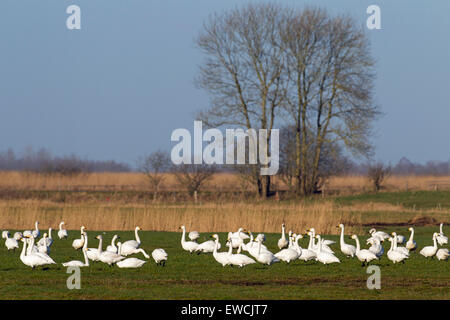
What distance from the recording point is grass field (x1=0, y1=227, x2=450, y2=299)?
46.6 feet

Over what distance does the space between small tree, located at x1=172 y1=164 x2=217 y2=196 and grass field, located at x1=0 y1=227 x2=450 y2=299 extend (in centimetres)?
4317

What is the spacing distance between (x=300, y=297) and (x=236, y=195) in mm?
46980

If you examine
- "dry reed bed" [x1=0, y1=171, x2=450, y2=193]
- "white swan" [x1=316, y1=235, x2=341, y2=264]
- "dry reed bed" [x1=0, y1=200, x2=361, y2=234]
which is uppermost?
"white swan" [x1=316, y1=235, x2=341, y2=264]

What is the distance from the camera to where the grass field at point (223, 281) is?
1422 cm

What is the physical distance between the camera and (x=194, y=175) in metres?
66.1

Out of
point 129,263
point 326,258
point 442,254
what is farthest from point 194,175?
point 129,263

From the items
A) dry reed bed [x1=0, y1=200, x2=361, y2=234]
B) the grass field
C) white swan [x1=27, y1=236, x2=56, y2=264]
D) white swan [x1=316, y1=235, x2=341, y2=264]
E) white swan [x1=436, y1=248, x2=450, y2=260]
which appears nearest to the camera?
the grass field

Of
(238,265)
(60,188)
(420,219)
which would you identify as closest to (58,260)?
(238,265)

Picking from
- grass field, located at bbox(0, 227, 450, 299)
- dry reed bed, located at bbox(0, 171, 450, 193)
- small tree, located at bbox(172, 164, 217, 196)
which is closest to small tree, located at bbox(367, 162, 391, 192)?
dry reed bed, located at bbox(0, 171, 450, 193)

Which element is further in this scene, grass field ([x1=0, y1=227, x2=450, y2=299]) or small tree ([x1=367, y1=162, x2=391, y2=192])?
small tree ([x1=367, y1=162, x2=391, y2=192])

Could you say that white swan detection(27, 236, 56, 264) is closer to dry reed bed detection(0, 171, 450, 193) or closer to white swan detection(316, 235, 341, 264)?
white swan detection(316, 235, 341, 264)

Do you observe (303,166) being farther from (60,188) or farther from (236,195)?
(60,188)

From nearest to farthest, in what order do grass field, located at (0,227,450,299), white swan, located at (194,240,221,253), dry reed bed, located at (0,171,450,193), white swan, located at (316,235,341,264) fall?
grass field, located at (0,227,450,299), white swan, located at (316,235,341,264), white swan, located at (194,240,221,253), dry reed bed, located at (0,171,450,193)

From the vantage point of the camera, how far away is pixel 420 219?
40.5 meters
